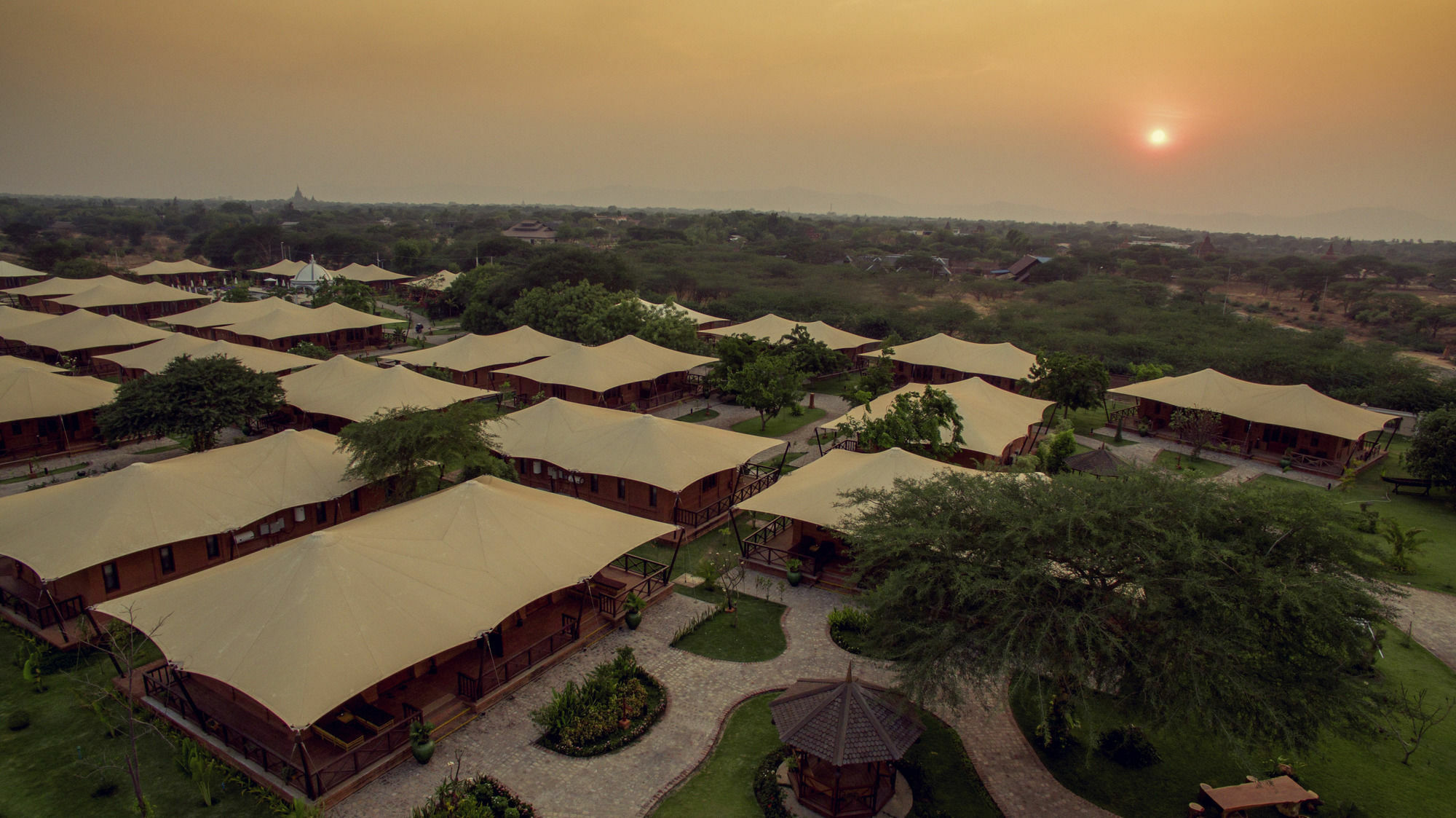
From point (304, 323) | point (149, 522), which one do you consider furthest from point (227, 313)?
point (149, 522)

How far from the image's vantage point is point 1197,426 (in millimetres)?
34125

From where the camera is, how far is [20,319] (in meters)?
48.2

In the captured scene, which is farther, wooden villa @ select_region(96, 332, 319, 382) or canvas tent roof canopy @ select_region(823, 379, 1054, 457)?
wooden villa @ select_region(96, 332, 319, 382)

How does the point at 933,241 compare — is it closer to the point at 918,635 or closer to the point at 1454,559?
the point at 1454,559

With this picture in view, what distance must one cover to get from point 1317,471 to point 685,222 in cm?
17949

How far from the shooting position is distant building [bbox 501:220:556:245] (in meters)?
150

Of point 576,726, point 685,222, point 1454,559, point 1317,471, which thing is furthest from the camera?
point 685,222

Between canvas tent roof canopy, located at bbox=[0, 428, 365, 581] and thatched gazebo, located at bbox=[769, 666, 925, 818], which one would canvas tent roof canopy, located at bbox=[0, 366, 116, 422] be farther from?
thatched gazebo, located at bbox=[769, 666, 925, 818]

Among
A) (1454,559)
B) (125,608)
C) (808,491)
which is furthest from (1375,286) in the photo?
(125,608)

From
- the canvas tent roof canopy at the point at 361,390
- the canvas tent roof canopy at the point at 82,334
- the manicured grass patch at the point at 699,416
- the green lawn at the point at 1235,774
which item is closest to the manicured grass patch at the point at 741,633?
the green lawn at the point at 1235,774

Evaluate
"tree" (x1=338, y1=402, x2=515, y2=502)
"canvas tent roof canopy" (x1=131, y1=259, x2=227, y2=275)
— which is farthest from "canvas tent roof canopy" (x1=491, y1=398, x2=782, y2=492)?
"canvas tent roof canopy" (x1=131, y1=259, x2=227, y2=275)

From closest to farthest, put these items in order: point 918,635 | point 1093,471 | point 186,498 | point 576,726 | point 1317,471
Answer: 1. point 918,635
2. point 576,726
3. point 186,498
4. point 1093,471
5. point 1317,471

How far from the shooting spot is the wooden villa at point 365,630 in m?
13.3

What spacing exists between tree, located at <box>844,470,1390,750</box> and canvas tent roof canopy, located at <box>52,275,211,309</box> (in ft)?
228
